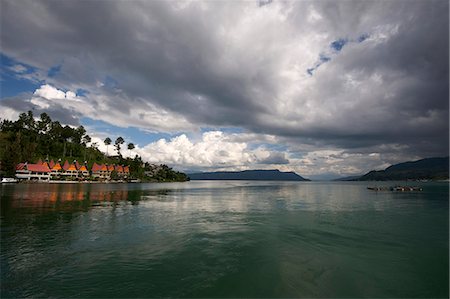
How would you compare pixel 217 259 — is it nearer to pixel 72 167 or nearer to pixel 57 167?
pixel 57 167

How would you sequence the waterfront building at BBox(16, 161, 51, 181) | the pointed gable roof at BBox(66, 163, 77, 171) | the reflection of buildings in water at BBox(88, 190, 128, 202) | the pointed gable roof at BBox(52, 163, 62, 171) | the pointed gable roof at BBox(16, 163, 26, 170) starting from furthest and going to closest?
the pointed gable roof at BBox(66, 163, 77, 171) < the pointed gable roof at BBox(52, 163, 62, 171) < the waterfront building at BBox(16, 161, 51, 181) < the pointed gable roof at BBox(16, 163, 26, 170) < the reflection of buildings in water at BBox(88, 190, 128, 202)

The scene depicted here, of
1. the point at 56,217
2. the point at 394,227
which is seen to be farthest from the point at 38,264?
the point at 394,227

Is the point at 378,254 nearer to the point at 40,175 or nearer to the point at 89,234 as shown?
the point at 89,234

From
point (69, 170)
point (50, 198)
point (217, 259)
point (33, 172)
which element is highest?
point (69, 170)

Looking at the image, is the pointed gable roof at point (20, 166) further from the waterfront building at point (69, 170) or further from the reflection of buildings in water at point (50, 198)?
the reflection of buildings in water at point (50, 198)

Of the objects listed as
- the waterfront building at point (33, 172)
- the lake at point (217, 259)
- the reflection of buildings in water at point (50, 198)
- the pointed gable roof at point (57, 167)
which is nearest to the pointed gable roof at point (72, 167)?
the pointed gable roof at point (57, 167)

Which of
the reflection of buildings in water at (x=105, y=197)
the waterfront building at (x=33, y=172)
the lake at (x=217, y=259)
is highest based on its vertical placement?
the waterfront building at (x=33, y=172)

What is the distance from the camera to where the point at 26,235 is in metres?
27.2

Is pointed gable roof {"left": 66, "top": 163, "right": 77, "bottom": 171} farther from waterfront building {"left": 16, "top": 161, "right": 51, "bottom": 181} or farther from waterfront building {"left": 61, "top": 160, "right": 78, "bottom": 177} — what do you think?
waterfront building {"left": 16, "top": 161, "right": 51, "bottom": 181}

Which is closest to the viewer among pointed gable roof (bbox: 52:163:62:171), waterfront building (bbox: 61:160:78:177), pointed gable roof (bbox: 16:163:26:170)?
pointed gable roof (bbox: 16:163:26:170)

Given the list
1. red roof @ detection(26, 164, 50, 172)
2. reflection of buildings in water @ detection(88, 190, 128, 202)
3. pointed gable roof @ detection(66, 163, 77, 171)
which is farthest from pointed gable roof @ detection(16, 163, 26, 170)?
reflection of buildings in water @ detection(88, 190, 128, 202)

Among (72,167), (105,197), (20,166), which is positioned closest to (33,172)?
(20,166)

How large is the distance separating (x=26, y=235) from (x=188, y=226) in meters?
18.5

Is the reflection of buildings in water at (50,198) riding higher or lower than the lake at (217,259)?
lower
